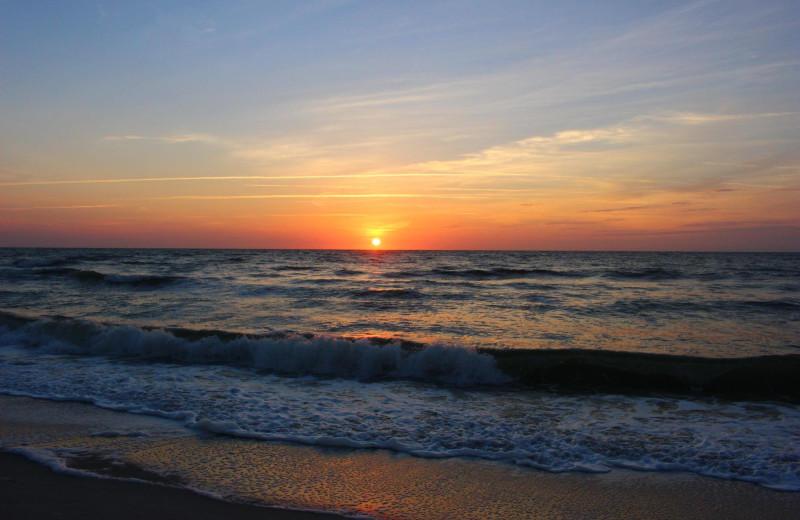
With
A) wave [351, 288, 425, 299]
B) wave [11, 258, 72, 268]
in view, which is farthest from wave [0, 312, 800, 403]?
wave [11, 258, 72, 268]

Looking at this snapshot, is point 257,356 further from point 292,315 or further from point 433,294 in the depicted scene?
point 433,294

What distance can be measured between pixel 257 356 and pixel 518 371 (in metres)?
5.27

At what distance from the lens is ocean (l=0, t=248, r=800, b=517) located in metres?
5.49

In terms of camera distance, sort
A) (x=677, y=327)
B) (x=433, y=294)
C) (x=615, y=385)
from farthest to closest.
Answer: (x=433, y=294), (x=677, y=327), (x=615, y=385)

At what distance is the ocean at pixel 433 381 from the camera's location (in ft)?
18.0

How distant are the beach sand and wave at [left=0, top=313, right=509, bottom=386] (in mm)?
4042

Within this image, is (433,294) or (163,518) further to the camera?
(433,294)

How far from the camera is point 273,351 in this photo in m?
10.3

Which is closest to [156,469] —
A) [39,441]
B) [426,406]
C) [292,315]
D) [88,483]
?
[88,483]

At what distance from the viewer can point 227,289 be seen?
2231 centimetres

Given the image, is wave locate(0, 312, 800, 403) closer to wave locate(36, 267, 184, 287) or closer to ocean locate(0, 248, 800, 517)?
ocean locate(0, 248, 800, 517)

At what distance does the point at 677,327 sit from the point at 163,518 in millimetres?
13321

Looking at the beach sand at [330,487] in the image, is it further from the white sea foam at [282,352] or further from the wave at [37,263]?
the wave at [37,263]

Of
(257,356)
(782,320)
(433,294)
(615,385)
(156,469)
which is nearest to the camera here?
(156,469)
